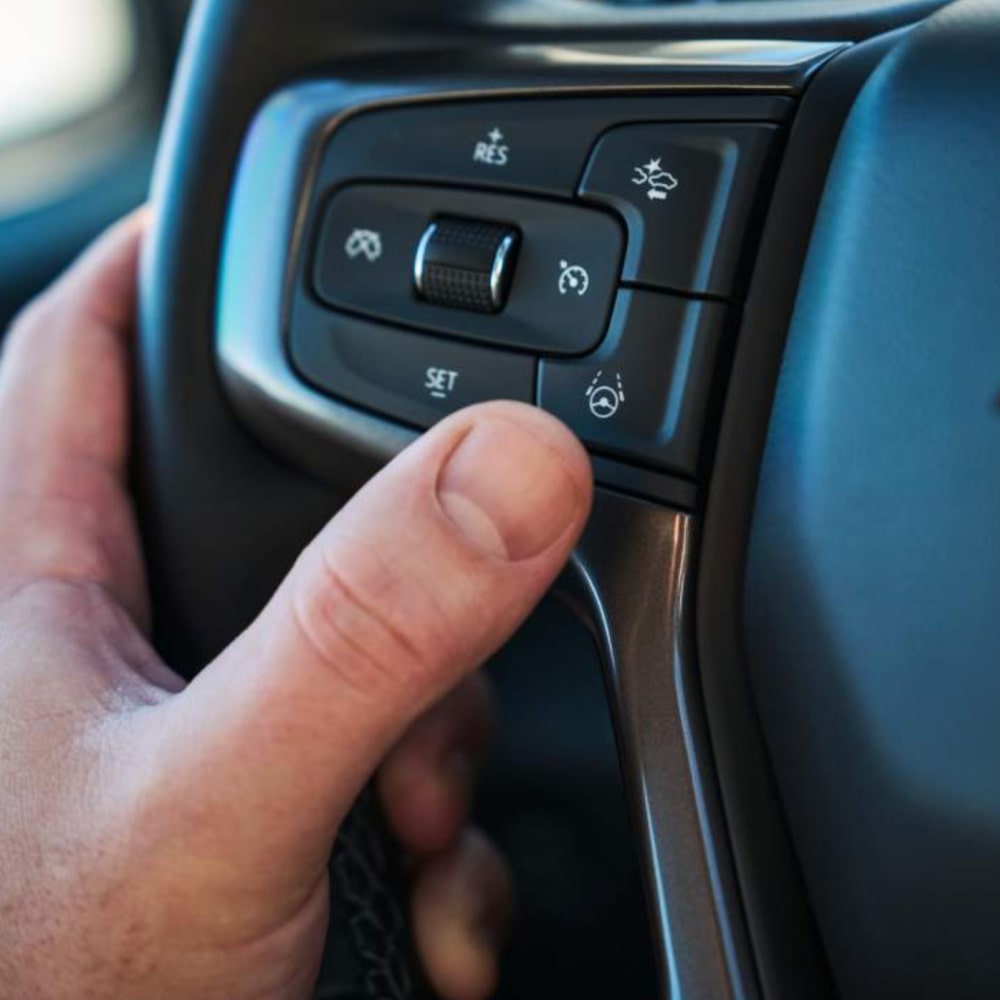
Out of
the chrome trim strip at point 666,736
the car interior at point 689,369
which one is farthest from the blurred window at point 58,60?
the chrome trim strip at point 666,736

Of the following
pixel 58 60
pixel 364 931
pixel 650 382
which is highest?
pixel 650 382

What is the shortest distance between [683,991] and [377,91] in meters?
0.32

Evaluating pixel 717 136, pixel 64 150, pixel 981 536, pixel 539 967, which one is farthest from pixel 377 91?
pixel 64 150

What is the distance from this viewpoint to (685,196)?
495 mm

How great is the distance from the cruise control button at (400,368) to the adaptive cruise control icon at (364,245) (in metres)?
0.02

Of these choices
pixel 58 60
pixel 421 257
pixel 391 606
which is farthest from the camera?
pixel 58 60

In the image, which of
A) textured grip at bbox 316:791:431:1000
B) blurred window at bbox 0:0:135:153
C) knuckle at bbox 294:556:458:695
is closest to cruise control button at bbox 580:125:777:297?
knuckle at bbox 294:556:458:695

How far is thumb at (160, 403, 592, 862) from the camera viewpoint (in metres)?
0.44

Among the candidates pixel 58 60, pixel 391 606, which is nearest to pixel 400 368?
pixel 391 606

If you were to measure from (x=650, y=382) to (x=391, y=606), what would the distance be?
110 millimetres

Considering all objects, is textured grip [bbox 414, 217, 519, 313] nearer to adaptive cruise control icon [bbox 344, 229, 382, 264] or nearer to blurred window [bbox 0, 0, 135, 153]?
adaptive cruise control icon [bbox 344, 229, 382, 264]

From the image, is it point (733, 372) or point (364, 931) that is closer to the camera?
point (733, 372)

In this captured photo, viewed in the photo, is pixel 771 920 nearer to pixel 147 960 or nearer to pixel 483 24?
pixel 147 960

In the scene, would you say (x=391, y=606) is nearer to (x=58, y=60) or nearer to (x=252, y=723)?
(x=252, y=723)
